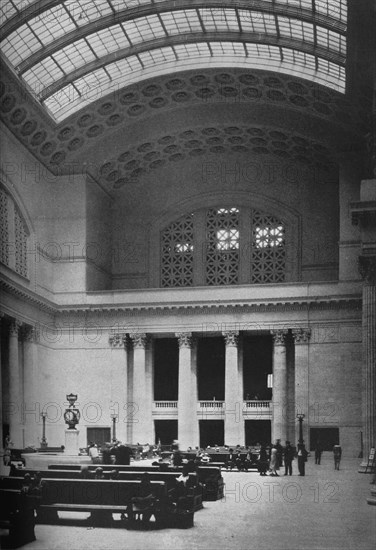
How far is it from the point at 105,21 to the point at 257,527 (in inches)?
945

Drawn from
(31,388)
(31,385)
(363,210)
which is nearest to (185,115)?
(31,385)

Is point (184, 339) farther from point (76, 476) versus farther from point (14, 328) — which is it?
point (76, 476)

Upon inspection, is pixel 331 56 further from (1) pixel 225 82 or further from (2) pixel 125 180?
(2) pixel 125 180

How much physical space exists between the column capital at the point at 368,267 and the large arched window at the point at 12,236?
49.4 feet

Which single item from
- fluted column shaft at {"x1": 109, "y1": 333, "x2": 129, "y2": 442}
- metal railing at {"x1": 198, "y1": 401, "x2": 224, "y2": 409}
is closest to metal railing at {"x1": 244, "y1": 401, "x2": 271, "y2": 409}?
metal railing at {"x1": 198, "y1": 401, "x2": 224, "y2": 409}

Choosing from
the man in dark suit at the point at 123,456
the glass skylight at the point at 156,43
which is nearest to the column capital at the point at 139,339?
the glass skylight at the point at 156,43

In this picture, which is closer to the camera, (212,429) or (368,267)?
(368,267)

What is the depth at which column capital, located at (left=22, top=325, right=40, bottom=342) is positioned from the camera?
122 feet

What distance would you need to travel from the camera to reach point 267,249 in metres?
44.2

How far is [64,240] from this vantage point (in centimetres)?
4275

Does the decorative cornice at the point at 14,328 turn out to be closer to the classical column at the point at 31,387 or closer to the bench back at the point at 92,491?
the classical column at the point at 31,387

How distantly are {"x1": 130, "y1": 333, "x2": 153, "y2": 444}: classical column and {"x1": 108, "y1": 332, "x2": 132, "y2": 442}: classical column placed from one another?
1.39 feet

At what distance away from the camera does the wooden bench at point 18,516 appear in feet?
41.7

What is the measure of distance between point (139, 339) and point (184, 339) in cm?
232
